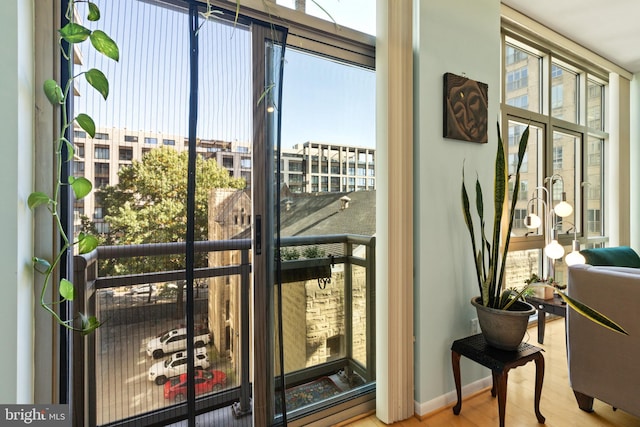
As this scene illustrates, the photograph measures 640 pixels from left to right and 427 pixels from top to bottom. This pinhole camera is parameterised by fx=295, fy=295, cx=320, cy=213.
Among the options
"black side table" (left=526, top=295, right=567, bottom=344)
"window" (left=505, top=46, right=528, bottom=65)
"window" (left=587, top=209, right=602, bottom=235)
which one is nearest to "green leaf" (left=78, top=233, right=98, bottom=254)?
"black side table" (left=526, top=295, right=567, bottom=344)

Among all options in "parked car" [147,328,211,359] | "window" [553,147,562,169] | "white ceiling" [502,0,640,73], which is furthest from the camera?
"window" [553,147,562,169]

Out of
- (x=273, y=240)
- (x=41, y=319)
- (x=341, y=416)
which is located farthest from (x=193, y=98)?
(x=341, y=416)

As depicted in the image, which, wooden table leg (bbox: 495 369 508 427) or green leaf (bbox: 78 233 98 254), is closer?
green leaf (bbox: 78 233 98 254)

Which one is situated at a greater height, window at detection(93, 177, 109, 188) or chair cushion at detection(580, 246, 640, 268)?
window at detection(93, 177, 109, 188)

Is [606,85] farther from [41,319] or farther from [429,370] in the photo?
[41,319]

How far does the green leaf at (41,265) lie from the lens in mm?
1002

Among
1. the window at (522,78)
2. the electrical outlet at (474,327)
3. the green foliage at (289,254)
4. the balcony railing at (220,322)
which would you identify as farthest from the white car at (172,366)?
the window at (522,78)

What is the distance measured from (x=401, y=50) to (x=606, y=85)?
3859 mm

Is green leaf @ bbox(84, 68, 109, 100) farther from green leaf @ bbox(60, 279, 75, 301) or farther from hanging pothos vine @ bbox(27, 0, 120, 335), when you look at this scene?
green leaf @ bbox(60, 279, 75, 301)

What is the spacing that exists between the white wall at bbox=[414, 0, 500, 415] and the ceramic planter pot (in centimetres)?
27

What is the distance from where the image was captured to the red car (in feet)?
4.32

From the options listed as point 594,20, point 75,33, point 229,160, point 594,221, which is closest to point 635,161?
point 594,221

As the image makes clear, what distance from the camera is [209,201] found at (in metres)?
1.37
